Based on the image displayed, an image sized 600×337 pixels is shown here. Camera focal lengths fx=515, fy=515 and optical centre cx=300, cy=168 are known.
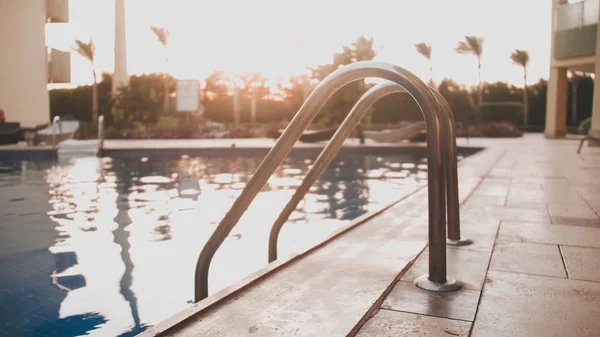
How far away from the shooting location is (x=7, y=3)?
62.2 ft

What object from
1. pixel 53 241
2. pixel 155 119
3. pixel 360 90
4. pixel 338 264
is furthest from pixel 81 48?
pixel 338 264

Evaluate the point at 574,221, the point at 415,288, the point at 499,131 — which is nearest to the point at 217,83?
the point at 499,131

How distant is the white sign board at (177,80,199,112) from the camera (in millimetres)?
22697

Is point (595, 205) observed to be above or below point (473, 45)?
below

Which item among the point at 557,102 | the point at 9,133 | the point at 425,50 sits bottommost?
the point at 9,133

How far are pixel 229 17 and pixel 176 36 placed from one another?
13.8 ft

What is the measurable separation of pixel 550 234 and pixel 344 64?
16850 millimetres

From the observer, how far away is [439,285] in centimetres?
220

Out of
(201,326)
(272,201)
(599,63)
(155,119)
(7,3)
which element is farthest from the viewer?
(155,119)

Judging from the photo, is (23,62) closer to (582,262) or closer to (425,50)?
(582,262)

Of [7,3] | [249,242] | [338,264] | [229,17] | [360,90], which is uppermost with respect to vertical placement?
[229,17]

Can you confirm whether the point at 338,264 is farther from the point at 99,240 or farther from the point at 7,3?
the point at 7,3

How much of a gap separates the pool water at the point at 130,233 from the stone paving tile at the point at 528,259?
108 centimetres

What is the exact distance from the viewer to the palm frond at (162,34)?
3666cm
